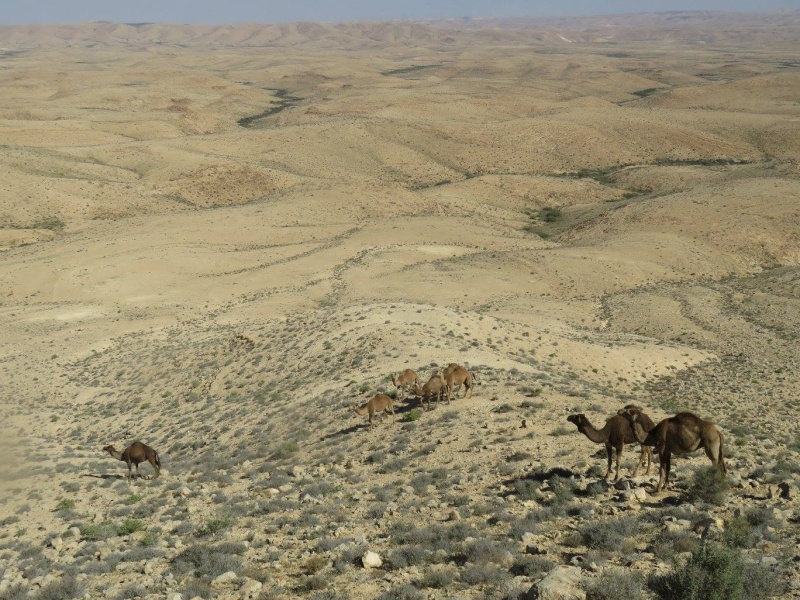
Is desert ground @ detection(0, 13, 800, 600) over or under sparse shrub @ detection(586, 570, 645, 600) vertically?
under

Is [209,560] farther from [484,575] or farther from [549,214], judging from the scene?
[549,214]

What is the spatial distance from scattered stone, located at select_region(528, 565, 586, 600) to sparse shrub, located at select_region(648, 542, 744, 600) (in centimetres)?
86

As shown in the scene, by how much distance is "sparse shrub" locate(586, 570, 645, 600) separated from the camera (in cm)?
769

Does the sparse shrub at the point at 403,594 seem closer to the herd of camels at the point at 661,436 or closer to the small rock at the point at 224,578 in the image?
the small rock at the point at 224,578

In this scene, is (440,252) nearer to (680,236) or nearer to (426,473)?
(680,236)

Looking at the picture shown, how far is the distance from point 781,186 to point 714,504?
62335mm

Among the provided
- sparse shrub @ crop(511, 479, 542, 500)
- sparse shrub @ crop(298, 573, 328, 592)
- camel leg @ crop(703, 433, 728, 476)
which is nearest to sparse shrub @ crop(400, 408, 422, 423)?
sparse shrub @ crop(511, 479, 542, 500)

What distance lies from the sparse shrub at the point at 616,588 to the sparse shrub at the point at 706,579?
24 cm

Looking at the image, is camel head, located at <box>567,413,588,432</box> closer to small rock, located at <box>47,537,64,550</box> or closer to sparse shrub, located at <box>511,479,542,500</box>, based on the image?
sparse shrub, located at <box>511,479,542,500</box>

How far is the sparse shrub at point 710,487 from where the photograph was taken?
10.3 m

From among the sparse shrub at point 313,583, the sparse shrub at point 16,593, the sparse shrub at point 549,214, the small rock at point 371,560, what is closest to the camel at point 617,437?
the small rock at point 371,560

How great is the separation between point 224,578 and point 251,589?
1.81ft

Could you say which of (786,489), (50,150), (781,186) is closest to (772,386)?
(786,489)

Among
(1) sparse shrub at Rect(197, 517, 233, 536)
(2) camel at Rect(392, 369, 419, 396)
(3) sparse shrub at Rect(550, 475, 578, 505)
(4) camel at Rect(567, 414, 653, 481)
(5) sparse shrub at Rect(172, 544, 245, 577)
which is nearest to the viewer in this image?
(5) sparse shrub at Rect(172, 544, 245, 577)
